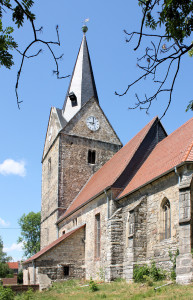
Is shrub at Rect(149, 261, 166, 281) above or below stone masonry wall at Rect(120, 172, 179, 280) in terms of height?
below

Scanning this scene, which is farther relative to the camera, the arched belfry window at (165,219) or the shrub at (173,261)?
the arched belfry window at (165,219)

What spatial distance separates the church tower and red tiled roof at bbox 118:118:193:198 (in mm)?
8686

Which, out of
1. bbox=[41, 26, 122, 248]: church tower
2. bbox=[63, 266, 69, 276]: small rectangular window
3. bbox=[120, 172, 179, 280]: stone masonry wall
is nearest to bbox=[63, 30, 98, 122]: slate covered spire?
bbox=[41, 26, 122, 248]: church tower

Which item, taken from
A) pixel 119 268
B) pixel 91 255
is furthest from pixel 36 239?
pixel 119 268

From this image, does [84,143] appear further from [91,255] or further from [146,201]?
[146,201]

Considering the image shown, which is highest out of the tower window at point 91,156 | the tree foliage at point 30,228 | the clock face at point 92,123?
the clock face at point 92,123

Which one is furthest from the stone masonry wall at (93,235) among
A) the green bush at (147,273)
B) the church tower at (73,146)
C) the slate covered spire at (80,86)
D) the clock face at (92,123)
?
the slate covered spire at (80,86)

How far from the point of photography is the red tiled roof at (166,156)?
43.3ft

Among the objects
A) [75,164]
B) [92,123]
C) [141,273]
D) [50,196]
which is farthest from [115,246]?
[92,123]

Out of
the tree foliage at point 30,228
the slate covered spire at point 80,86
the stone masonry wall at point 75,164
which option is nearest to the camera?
the stone masonry wall at point 75,164

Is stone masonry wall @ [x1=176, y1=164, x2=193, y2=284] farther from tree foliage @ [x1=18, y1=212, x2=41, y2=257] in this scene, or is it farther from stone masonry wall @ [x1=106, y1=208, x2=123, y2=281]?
tree foliage @ [x1=18, y1=212, x2=41, y2=257]

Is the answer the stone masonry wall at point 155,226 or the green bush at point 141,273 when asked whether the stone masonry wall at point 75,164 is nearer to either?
the stone masonry wall at point 155,226

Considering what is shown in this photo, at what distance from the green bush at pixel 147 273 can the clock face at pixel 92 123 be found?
1451 cm

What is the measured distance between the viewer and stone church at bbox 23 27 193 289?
12.8 m
